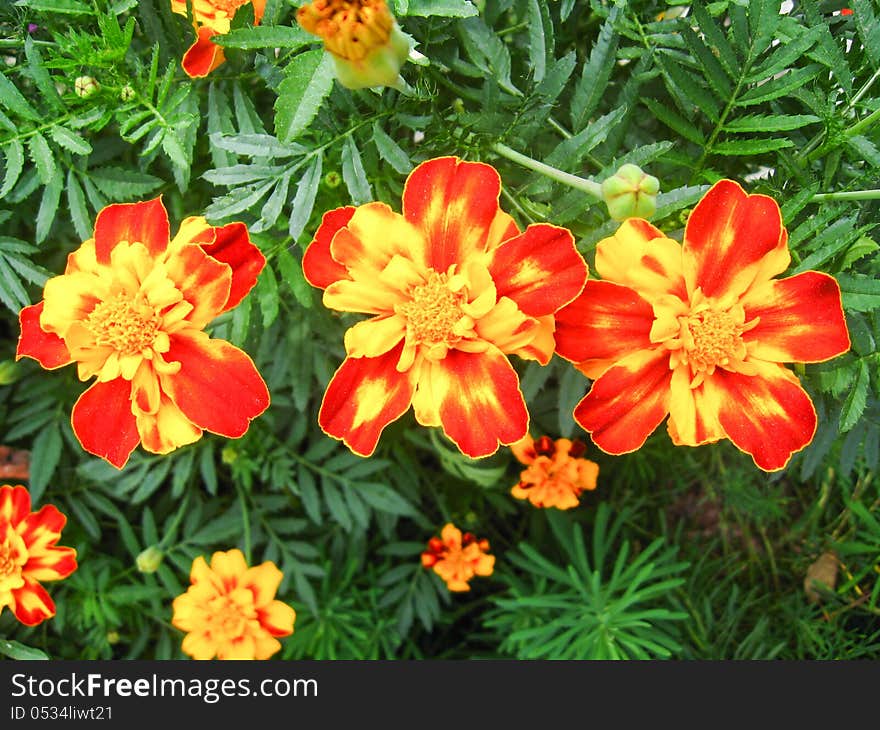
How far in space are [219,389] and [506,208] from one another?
0.34m

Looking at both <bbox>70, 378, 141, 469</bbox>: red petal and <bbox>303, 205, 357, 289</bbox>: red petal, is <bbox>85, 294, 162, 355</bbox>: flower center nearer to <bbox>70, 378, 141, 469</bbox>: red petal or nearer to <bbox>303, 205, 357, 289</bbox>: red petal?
<bbox>70, 378, 141, 469</bbox>: red petal

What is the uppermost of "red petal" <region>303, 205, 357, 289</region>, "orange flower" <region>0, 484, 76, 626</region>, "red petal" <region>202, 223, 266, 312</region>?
"red petal" <region>303, 205, 357, 289</region>

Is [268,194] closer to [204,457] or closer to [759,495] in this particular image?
[204,457]

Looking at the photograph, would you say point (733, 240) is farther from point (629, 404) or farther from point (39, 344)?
point (39, 344)

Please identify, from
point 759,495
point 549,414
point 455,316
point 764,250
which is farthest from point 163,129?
point 759,495

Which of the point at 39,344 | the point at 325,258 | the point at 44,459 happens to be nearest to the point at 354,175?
the point at 325,258

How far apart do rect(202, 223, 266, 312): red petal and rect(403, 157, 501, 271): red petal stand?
0.15 meters

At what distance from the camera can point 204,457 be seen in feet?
4.00

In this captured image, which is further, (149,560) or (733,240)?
(149,560)

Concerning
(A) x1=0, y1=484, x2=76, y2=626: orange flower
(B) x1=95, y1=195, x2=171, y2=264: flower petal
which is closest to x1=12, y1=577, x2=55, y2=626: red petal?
(A) x1=0, y1=484, x2=76, y2=626: orange flower

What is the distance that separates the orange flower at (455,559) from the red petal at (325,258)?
67 centimetres

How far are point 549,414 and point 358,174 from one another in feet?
2.14

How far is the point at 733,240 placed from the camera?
2.10ft

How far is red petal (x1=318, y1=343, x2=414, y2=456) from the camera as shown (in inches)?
25.6
